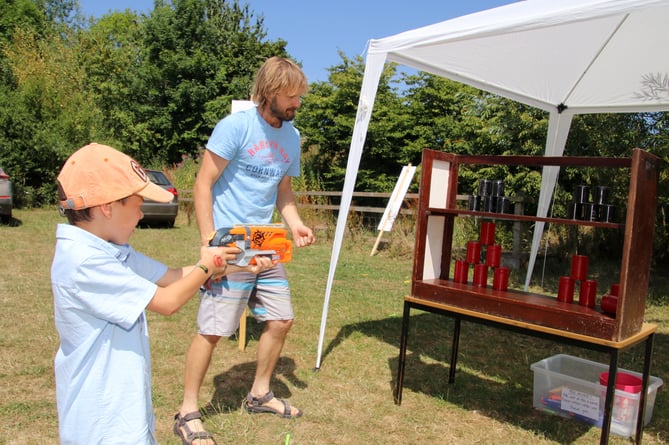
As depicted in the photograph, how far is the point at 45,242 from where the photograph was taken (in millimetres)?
8898

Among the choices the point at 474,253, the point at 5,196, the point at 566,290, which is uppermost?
the point at 474,253

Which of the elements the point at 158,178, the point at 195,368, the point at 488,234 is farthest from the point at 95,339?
the point at 158,178

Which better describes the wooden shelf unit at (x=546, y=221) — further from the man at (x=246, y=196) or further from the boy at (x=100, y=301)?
the boy at (x=100, y=301)

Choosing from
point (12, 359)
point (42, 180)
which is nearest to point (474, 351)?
point (12, 359)

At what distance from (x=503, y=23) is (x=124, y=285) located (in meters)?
2.52

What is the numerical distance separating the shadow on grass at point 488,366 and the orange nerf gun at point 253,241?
1.73 metres

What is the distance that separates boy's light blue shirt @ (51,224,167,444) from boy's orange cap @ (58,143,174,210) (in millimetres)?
93

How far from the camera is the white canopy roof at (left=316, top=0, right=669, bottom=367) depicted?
3.06 m

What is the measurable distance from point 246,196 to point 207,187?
0.68 feet

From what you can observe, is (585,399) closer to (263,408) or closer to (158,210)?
(263,408)

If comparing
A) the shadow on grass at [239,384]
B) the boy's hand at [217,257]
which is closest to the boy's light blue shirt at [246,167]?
the boy's hand at [217,257]

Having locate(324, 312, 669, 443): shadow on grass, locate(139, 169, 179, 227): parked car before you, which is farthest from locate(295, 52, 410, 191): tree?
locate(324, 312, 669, 443): shadow on grass

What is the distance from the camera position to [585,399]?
3.01 m

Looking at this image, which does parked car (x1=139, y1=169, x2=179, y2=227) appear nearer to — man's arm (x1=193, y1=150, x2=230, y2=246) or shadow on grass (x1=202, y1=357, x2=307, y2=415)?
shadow on grass (x1=202, y1=357, x2=307, y2=415)
